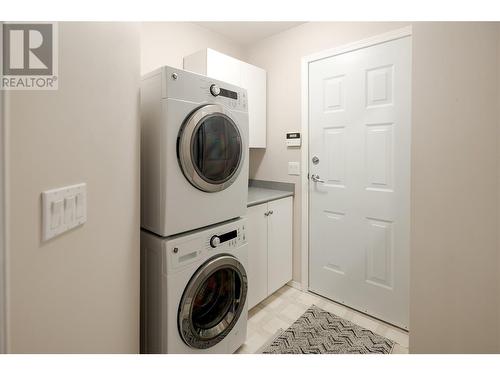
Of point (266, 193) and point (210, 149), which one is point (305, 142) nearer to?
point (266, 193)

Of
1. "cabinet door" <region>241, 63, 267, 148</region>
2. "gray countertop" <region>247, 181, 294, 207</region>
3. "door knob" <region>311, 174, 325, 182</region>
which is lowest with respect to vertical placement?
"gray countertop" <region>247, 181, 294, 207</region>

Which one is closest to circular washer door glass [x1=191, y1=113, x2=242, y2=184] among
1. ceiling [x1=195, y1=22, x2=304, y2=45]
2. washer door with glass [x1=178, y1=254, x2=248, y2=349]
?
washer door with glass [x1=178, y1=254, x2=248, y2=349]

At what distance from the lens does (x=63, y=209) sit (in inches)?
26.9

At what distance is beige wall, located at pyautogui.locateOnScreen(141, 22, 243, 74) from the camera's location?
1940mm

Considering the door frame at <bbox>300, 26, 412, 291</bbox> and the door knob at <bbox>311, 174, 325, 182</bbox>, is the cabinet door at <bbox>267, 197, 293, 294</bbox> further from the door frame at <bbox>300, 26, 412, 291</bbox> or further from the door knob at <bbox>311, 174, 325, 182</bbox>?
the door knob at <bbox>311, 174, 325, 182</bbox>

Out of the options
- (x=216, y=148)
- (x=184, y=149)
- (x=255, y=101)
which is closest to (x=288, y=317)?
(x=216, y=148)

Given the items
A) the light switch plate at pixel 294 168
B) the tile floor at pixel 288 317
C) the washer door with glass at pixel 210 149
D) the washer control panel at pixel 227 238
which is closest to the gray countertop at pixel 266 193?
the light switch plate at pixel 294 168

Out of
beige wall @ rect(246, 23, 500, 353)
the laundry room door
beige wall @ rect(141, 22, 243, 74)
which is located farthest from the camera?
beige wall @ rect(141, 22, 243, 74)

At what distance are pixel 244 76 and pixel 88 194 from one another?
1854mm

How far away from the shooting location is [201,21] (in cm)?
222

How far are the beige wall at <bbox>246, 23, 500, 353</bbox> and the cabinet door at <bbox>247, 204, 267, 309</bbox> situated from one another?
108 cm
